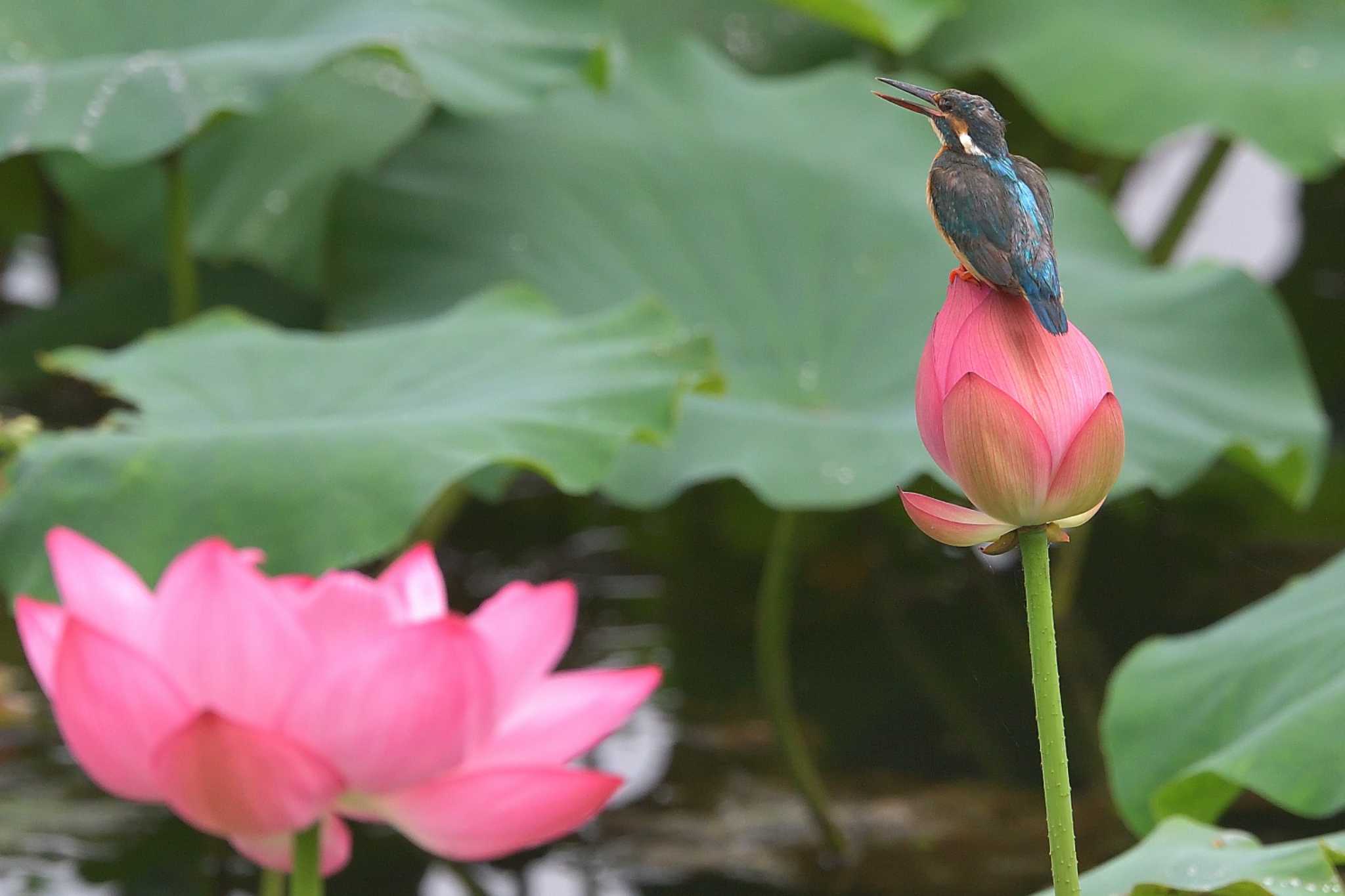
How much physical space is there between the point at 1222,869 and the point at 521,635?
266 millimetres

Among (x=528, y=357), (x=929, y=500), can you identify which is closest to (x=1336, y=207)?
(x=528, y=357)

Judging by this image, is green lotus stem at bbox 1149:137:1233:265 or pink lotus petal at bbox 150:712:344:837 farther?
green lotus stem at bbox 1149:137:1233:265

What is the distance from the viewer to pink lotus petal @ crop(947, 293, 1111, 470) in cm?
30

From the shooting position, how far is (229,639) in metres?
0.36

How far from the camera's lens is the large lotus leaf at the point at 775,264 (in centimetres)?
121

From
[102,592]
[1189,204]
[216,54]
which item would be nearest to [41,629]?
[102,592]

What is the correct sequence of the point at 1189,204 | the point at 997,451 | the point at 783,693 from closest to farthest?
the point at 997,451 < the point at 783,693 < the point at 1189,204

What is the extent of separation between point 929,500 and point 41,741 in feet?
3.90

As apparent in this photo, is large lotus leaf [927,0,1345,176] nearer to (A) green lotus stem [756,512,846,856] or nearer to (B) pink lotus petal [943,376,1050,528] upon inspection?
(A) green lotus stem [756,512,846,856]

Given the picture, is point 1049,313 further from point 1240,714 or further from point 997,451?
point 1240,714

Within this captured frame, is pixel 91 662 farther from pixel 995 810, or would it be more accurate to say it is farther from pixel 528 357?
pixel 995 810

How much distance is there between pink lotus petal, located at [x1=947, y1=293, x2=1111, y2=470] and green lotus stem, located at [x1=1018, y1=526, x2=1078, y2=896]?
28 mm

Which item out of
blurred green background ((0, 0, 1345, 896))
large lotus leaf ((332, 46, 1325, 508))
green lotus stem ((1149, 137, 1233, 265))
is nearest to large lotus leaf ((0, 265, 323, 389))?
blurred green background ((0, 0, 1345, 896))

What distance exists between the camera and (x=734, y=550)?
1.89 meters
